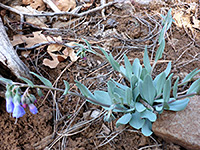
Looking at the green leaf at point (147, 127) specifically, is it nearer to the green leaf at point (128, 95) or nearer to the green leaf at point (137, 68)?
the green leaf at point (128, 95)

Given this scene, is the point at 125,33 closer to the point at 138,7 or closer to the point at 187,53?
the point at 138,7

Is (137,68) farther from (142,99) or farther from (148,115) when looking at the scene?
(148,115)

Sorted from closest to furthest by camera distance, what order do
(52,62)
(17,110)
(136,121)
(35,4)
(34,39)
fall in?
(17,110), (136,121), (52,62), (34,39), (35,4)

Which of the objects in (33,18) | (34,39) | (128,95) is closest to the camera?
(128,95)

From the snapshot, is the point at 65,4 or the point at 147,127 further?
the point at 65,4

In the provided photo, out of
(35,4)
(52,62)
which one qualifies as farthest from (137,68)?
(35,4)

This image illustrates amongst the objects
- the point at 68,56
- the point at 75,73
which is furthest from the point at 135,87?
the point at 68,56
